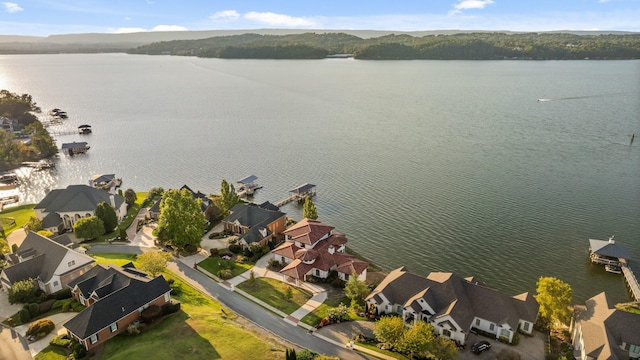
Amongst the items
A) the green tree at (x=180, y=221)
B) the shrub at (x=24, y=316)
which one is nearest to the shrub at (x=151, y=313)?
the shrub at (x=24, y=316)

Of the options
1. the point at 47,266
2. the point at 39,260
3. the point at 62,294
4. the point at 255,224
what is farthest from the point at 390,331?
the point at 39,260

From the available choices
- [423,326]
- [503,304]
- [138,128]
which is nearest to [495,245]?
[503,304]

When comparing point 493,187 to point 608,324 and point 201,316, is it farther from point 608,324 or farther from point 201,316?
point 201,316

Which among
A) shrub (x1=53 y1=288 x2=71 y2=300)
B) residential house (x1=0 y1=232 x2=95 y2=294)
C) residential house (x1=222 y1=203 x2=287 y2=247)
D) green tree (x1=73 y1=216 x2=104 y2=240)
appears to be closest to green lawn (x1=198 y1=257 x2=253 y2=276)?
residential house (x1=222 y1=203 x2=287 y2=247)

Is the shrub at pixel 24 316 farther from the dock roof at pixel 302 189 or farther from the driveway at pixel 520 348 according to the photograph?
the dock roof at pixel 302 189

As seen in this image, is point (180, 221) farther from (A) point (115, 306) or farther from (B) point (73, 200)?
(B) point (73, 200)

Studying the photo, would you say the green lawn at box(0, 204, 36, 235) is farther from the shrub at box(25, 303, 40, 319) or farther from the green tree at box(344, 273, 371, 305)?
the green tree at box(344, 273, 371, 305)

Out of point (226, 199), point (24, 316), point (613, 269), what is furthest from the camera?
point (226, 199)
